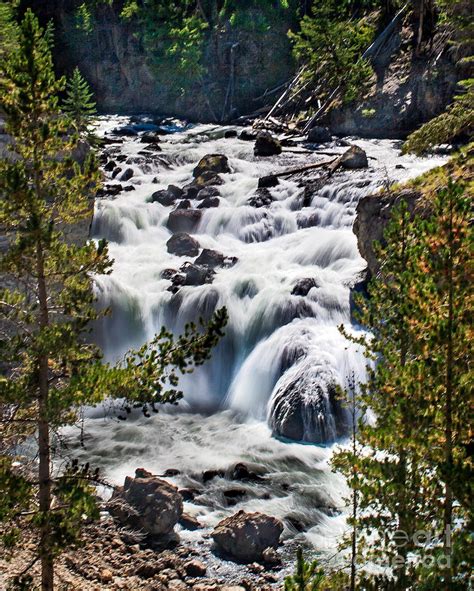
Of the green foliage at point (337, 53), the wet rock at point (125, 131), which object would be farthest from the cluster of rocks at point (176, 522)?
the wet rock at point (125, 131)

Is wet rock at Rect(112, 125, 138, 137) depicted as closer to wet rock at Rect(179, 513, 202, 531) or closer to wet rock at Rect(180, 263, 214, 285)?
wet rock at Rect(180, 263, 214, 285)

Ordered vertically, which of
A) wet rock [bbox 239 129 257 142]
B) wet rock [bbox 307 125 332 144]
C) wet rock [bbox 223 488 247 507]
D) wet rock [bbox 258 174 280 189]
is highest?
wet rock [bbox 239 129 257 142]

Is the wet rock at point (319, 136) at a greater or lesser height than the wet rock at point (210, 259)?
greater

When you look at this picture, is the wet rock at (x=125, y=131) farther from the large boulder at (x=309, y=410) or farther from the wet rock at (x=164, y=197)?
the large boulder at (x=309, y=410)

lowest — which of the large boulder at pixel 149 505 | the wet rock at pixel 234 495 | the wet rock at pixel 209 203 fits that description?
the wet rock at pixel 234 495

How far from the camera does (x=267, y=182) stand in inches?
1117

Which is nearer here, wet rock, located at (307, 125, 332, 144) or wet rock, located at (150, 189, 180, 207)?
wet rock, located at (150, 189, 180, 207)

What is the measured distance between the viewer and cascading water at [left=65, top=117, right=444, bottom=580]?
14719 mm

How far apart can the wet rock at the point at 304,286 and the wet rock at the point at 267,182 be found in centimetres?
907

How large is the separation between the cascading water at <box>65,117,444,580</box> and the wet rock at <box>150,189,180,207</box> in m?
0.48

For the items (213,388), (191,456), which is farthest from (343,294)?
(191,456)

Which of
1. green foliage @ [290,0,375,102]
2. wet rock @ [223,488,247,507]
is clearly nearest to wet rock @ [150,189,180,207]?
green foliage @ [290,0,375,102]

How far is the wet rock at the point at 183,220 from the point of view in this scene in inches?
1066

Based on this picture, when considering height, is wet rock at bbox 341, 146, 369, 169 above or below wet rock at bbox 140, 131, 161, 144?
below
